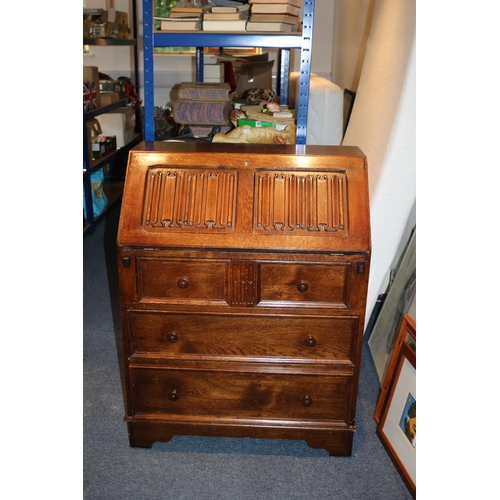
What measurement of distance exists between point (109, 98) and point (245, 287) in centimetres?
379

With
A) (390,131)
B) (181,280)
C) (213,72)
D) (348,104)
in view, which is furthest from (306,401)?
(213,72)

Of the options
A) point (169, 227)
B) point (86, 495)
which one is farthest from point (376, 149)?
point (86, 495)

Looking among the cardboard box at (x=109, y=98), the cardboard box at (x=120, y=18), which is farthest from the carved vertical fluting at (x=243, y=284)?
the cardboard box at (x=120, y=18)

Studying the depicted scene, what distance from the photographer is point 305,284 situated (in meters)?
1.94

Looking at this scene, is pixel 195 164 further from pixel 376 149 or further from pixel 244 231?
pixel 376 149

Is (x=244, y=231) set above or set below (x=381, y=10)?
below

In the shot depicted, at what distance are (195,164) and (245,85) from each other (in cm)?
235

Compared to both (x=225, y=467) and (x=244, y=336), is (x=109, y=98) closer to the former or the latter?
(x=244, y=336)

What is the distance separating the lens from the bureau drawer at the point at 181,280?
1.94m

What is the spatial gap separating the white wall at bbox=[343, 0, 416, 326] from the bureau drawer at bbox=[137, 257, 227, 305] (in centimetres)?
91

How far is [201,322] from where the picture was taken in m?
2.02

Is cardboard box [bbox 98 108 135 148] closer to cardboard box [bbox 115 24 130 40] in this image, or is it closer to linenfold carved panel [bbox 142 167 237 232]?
cardboard box [bbox 115 24 130 40]

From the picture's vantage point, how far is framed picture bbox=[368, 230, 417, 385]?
101 inches

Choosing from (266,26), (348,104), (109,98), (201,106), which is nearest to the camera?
(266,26)
